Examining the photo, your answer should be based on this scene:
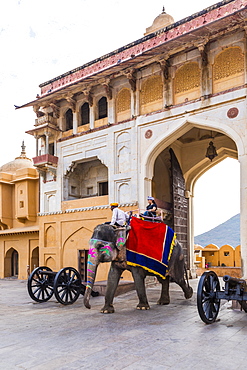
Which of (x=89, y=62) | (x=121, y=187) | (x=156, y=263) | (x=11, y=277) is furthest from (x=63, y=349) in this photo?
(x=11, y=277)

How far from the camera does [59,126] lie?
1666 cm

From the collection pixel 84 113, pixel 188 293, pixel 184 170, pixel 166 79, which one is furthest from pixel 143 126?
pixel 188 293

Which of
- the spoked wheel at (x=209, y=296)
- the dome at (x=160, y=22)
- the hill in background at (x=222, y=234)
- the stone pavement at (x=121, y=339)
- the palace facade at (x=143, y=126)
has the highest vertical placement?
the dome at (x=160, y=22)

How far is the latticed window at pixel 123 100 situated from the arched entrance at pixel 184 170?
96.1 inches

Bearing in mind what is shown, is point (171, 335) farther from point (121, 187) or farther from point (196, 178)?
point (196, 178)

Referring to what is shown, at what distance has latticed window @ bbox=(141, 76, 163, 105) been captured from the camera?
13.5 meters

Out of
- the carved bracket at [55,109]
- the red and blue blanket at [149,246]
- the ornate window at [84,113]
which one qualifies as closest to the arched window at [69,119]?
the carved bracket at [55,109]

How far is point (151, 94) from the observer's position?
45.0 feet

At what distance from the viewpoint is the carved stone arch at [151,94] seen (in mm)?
13453

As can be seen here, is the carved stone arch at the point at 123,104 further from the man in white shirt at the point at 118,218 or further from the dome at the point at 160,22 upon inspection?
the man in white shirt at the point at 118,218

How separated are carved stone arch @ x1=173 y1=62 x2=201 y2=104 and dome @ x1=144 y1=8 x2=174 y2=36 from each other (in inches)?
210

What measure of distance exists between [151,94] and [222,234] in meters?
59.4

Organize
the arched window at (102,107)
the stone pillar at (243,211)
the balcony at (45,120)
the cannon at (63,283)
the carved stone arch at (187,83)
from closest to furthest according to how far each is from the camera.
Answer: the cannon at (63,283) → the stone pillar at (243,211) → the carved stone arch at (187,83) → the arched window at (102,107) → the balcony at (45,120)

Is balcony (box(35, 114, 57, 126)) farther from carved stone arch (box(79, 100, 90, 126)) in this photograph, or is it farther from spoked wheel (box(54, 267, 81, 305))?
spoked wheel (box(54, 267, 81, 305))
